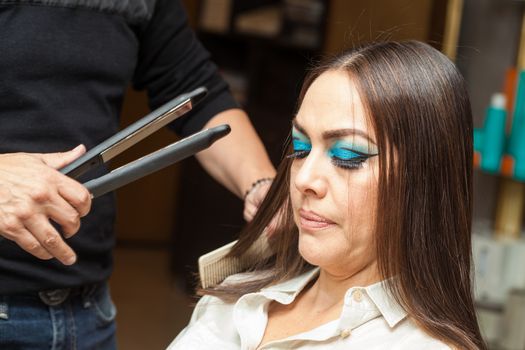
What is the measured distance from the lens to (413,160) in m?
1.22

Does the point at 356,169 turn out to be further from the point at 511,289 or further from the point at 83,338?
the point at 511,289

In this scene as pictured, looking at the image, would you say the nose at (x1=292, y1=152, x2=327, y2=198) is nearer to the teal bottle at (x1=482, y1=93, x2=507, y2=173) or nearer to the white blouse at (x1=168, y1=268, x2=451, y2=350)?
the white blouse at (x1=168, y1=268, x2=451, y2=350)

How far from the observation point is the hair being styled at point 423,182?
1218mm

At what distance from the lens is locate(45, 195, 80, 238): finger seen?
110 centimetres

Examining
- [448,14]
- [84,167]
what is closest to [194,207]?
[448,14]

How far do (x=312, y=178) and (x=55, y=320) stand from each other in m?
0.52

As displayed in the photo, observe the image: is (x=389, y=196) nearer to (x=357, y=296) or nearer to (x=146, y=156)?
(x=357, y=296)

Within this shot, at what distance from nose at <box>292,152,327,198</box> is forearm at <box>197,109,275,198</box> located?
358 millimetres

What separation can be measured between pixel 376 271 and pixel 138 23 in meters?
0.64

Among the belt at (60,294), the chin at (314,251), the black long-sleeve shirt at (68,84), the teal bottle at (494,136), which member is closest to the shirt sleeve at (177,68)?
the black long-sleeve shirt at (68,84)

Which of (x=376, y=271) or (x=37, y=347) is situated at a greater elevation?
(x=376, y=271)

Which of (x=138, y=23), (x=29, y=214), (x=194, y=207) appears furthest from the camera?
(x=194, y=207)

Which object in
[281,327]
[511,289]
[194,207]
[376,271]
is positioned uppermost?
[376,271]

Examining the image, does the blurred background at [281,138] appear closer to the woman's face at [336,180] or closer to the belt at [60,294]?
the belt at [60,294]
